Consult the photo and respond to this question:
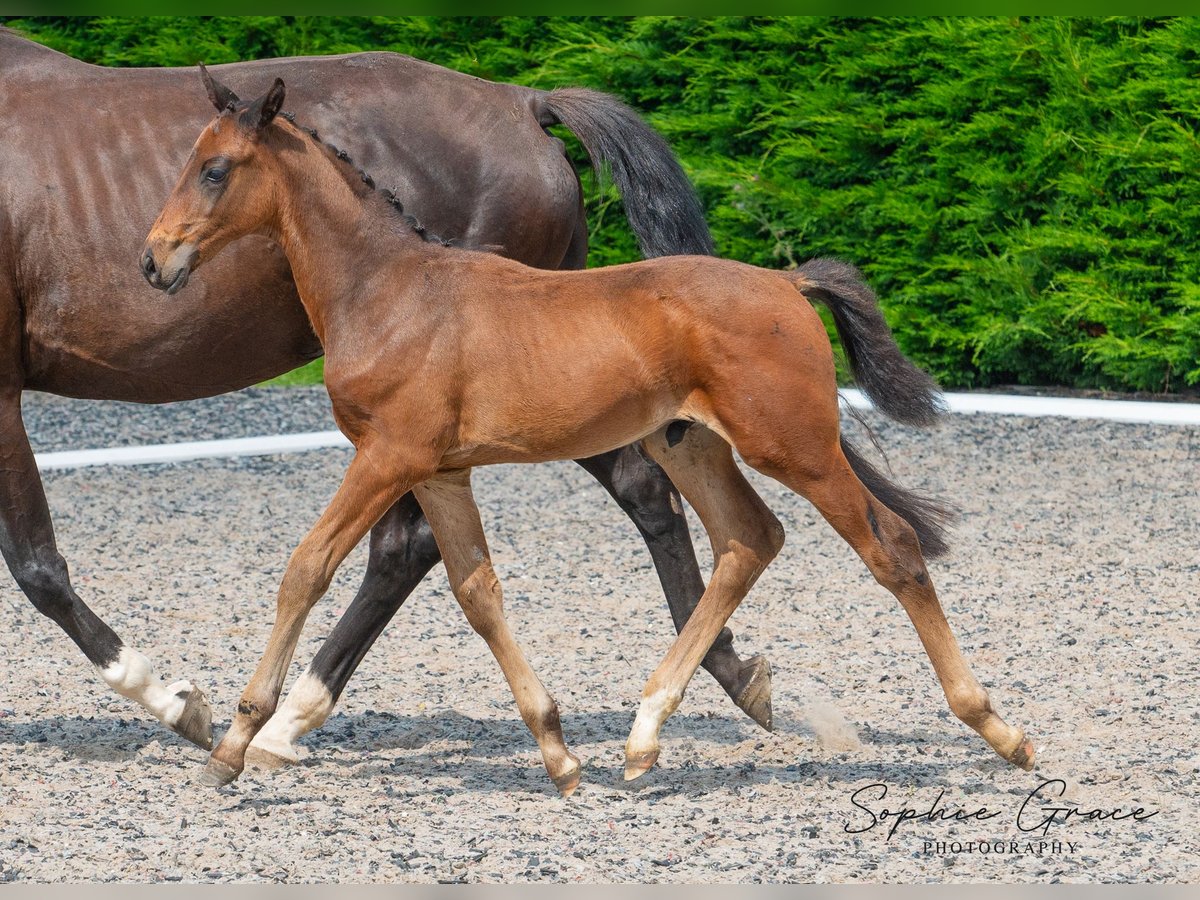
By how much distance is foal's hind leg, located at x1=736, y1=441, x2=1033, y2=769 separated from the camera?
379 centimetres

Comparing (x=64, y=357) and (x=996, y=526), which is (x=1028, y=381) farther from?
(x=64, y=357)

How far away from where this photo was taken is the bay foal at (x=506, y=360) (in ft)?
12.3

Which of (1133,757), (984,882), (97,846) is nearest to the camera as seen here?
(984,882)

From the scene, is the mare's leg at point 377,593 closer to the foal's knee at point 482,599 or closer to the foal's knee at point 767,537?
the foal's knee at point 482,599

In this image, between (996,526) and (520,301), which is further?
(996,526)

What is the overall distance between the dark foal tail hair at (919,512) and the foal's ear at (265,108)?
1780mm

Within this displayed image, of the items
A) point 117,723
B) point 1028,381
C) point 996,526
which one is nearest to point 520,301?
point 117,723

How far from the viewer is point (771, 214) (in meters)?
10.5

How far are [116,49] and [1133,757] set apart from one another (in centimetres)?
974

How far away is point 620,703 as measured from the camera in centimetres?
501

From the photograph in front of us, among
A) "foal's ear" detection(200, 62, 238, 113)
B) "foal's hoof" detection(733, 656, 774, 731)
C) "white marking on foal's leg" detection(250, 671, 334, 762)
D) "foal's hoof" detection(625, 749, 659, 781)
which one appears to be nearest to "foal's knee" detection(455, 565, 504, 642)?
"foal's hoof" detection(625, 749, 659, 781)

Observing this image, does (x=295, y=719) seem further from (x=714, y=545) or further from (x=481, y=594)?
(x=714, y=545)

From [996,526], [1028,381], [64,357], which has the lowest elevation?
[1028,381]

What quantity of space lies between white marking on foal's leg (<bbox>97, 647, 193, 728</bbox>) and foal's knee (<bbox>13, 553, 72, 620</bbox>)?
0.22 meters
